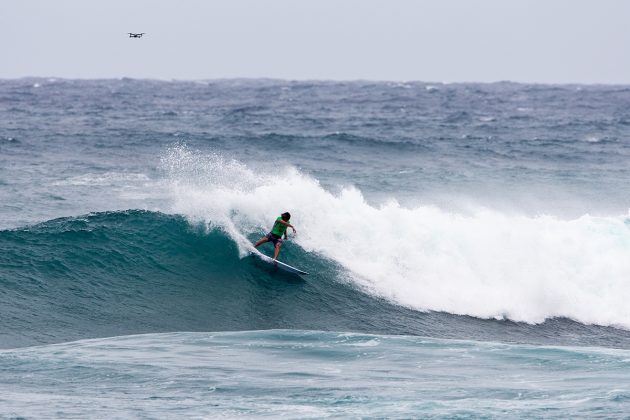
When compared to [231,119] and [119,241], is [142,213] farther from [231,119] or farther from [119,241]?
[231,119]

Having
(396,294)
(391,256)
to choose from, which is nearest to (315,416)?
(396,294)

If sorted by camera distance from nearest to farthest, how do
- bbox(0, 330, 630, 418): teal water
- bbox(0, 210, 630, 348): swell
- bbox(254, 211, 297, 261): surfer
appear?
1. bbox(0, 330, 630, 418): teal water
2. bbox(0, 210, 630, 348): swell
3. bbox(254, 211, 297, 261): surfer

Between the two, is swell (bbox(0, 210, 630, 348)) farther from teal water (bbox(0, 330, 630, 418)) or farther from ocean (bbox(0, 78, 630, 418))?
teal water (bbox(0, 330, 630, 418))

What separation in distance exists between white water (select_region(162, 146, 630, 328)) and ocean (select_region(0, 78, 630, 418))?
57 mm

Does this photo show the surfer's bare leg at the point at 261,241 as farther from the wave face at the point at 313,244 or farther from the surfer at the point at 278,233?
the wave face at the point at 313,244

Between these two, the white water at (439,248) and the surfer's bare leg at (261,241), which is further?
the white water at (439,248)

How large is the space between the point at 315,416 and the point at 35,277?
9.23m

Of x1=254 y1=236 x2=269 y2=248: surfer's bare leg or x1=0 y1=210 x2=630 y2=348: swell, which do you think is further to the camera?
x1=254 y1=236 x2=269 y2=248: surfer's bare leg

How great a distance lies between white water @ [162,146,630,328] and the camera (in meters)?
19.5

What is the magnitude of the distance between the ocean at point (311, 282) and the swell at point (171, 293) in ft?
0.18

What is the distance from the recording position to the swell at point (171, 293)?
16.9 metres

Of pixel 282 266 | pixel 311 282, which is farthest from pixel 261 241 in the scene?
pixel 311 282

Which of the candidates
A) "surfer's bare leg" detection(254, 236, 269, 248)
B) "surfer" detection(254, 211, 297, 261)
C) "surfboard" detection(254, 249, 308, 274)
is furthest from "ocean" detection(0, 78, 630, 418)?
"surfer" detection(254, 211, 297, 261)

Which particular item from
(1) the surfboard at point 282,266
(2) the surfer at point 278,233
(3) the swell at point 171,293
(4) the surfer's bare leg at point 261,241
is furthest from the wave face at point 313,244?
(2) the surfer at point 278,233
